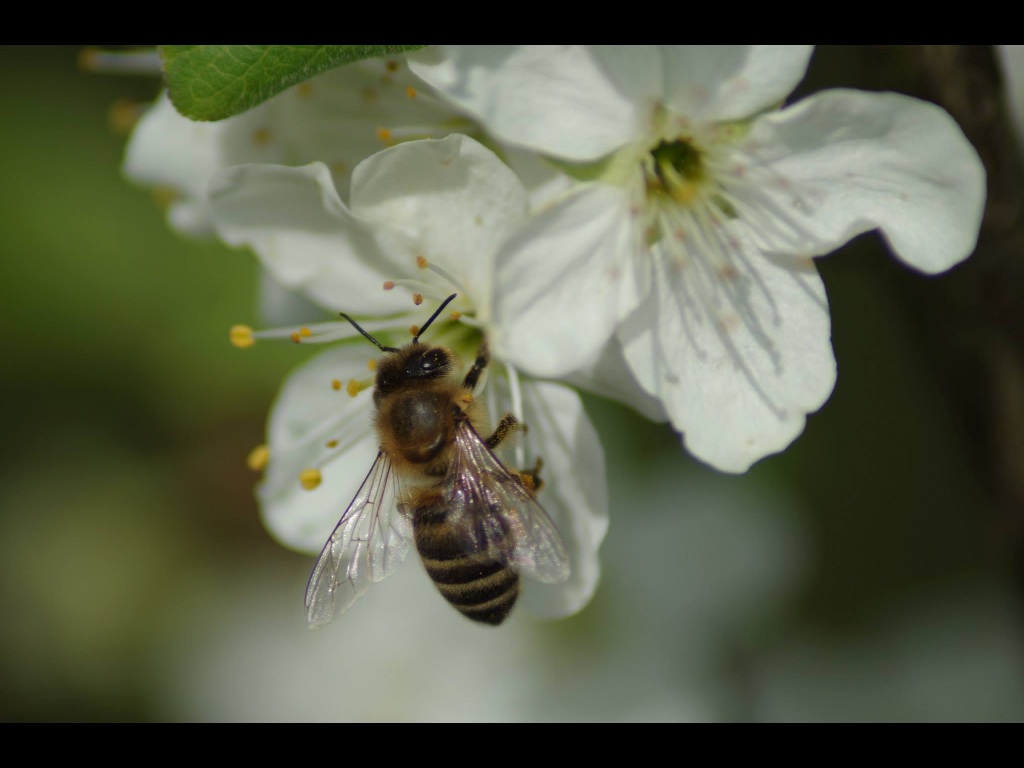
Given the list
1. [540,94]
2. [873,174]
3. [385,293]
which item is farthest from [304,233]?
[873,174]

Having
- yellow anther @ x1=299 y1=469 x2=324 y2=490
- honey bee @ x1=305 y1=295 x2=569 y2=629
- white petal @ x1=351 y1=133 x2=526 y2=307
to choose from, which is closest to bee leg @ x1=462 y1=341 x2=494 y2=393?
honey bee @ x1=305 y1=295 x2=569 y2=629

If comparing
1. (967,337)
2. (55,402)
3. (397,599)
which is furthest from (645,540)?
(55,402)

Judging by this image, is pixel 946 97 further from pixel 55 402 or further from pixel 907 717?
pixel 55 402

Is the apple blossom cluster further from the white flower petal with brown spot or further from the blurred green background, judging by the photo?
the blurred green background

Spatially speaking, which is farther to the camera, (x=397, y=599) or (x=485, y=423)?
(x=397, y=599)

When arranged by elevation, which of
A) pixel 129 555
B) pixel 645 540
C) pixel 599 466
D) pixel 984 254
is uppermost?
pixel 984 254
